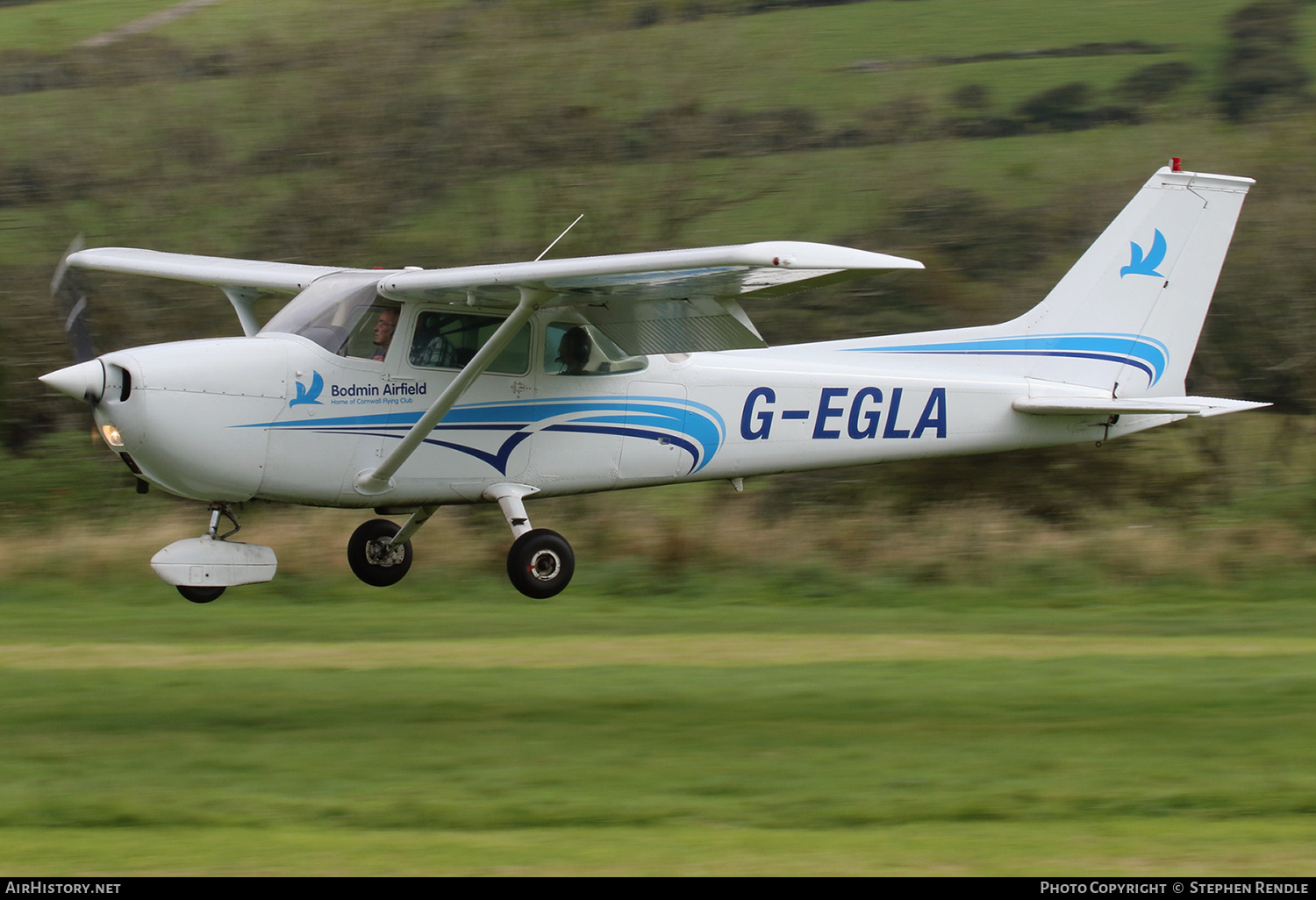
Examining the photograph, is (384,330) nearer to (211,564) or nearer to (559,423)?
(559,423)

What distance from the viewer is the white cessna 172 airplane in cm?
831

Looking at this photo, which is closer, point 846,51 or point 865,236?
point 865,236

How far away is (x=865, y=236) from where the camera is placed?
1936 centimetres

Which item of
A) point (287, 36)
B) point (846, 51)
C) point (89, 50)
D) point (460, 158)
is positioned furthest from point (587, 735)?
point (846, 51)

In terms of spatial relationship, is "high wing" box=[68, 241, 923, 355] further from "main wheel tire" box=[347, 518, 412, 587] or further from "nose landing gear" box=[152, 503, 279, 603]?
"nose landing gear" box=[152, 503, 279, 603]

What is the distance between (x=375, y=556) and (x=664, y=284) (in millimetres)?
3111

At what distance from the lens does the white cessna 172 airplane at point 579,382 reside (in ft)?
27.3

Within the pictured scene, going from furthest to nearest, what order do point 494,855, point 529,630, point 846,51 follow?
point 846,51, point 529,630, point 494,855

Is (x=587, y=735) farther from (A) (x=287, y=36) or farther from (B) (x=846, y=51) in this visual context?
(B) (x=846, y=51)

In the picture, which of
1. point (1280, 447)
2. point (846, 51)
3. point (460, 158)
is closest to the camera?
point (1280, 447)

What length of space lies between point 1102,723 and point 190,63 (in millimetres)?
14982

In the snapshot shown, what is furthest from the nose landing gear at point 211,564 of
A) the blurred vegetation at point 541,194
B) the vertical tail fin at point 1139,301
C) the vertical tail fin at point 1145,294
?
the blurred vegetation at point 541,194

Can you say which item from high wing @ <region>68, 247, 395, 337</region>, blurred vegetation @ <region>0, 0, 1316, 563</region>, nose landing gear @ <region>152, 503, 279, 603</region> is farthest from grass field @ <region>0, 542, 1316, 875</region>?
blurred vegetation @ <region>0, 0, 1316, 563</region>

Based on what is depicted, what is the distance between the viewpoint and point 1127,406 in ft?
33.6
